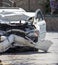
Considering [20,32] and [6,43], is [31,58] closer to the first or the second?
[6,43]

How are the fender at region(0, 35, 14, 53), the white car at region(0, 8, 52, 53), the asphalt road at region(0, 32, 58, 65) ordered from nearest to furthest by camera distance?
the asphalt road at region(0, 32, 58, 65) → the fender at region(0, 35, 14, 53) → the white car at region(0, 8, 52, 53)

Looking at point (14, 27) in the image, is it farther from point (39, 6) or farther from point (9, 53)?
point (39, 6)

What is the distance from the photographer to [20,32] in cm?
1691

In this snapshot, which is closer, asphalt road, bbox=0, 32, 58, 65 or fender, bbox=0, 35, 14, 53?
asphalt road, bbox=0, 32, 58, 65

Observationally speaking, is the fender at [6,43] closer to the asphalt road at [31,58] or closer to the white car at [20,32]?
the white car at [20,32]

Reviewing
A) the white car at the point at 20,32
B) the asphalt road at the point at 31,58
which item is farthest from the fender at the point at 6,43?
the asphalt road at the point at 31,58

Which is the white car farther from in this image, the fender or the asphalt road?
the asphalt road

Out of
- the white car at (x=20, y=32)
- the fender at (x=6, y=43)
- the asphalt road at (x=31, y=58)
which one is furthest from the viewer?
the white car at (x=20, y=32)

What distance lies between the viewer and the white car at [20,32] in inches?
661

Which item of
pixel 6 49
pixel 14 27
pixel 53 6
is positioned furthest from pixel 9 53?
pixel 53 6

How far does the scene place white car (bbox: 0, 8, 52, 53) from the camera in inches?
661

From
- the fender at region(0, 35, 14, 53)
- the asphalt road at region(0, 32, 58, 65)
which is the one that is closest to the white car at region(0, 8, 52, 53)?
the fender at region(0, 35, 14, 53)

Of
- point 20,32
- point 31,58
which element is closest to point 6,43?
point 20,32

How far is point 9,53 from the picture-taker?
16.6 metres
